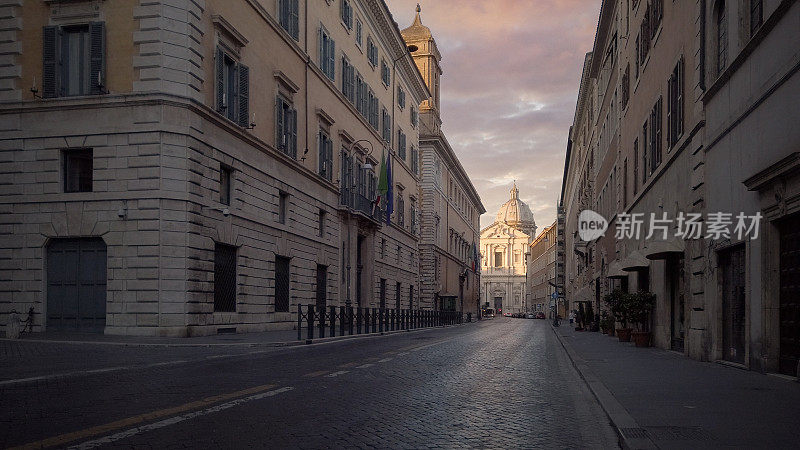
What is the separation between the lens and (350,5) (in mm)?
41406

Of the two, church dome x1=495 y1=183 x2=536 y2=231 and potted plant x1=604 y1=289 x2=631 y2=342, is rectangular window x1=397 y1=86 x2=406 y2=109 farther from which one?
church dome x1=495 y1=183 x2=536 y2=231

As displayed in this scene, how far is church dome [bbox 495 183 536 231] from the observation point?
185 m

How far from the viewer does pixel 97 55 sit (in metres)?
21.5

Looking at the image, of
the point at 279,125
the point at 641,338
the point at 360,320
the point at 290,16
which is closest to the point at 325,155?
the point at 279,125

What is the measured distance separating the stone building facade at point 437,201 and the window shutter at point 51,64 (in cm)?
4482

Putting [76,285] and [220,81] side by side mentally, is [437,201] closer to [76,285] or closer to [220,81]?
[220,81]

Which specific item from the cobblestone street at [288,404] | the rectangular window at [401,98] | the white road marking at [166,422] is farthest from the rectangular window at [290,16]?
the white road marking at [166,422]

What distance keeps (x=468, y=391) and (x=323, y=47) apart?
93.9 ft

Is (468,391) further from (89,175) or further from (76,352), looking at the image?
(89,175)

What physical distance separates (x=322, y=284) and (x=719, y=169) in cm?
2435

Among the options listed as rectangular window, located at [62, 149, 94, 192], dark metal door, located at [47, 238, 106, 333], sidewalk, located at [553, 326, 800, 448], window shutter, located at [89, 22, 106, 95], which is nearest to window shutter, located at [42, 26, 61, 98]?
window shutter, located at [89, 22, 106, 95]

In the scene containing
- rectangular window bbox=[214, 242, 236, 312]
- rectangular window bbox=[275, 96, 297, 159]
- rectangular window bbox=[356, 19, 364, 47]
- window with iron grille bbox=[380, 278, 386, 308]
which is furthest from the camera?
window with iron grille bbox=[380, 278, 386, 308]

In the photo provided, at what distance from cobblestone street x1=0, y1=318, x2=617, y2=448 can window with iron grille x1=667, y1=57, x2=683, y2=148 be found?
754 cm

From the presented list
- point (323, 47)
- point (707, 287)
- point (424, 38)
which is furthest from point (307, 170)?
point (424, 38)
